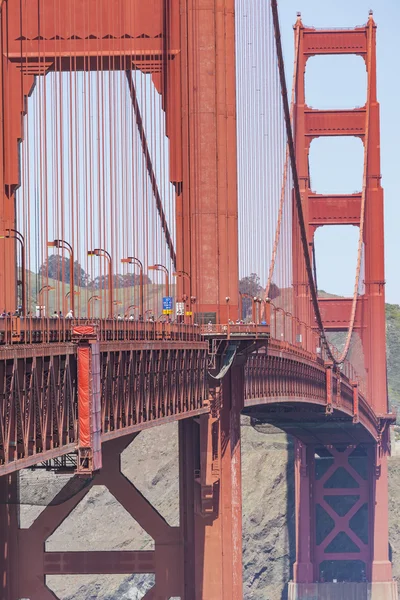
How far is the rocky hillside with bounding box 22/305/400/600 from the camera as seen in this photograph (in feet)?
352

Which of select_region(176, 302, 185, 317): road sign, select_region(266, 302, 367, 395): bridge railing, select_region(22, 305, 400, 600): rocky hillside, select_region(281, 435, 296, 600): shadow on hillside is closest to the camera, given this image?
select_region(176, 302, 185, 317): road sign

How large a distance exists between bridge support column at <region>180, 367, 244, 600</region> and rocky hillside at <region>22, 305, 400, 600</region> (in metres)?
57.2

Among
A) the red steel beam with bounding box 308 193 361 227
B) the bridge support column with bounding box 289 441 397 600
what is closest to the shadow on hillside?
the bridge support column with bounding box 289 441 397 600

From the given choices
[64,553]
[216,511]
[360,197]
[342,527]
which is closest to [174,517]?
[342,527]

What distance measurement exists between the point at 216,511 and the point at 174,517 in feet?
245

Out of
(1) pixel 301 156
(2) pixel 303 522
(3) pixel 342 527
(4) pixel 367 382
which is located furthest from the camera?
(3) pixel 342 527

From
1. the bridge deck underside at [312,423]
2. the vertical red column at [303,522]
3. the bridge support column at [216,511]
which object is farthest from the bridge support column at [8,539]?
the vertical red column at [303,522]

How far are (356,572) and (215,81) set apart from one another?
6165 centimetres

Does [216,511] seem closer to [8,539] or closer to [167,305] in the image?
[167,305]

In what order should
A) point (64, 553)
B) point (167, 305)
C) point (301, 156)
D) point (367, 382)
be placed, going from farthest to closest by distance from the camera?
point (367, 382)
point (301, 156)
point (64, 553)
point (167, 305)

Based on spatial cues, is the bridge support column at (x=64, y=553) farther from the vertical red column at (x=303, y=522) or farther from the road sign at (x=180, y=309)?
the vertical red column at (x=303, y=522)

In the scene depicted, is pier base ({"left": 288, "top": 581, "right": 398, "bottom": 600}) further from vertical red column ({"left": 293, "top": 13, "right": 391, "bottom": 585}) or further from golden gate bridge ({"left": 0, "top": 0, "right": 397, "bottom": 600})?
golden gate bridge ({"left": 0, "top": 0, "right": 397, "bottom": 600})

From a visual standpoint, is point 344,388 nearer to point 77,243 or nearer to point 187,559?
point 187,559

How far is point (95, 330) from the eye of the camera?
89.6 ft
